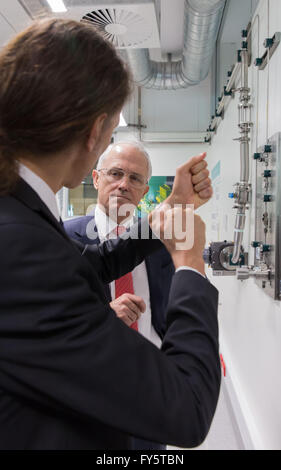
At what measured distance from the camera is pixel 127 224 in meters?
1.60

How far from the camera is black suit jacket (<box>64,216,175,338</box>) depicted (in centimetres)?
136

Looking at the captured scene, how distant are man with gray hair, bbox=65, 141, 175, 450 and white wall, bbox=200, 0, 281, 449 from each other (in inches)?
23.2

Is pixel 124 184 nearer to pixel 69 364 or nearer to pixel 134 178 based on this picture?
pixel 134 178

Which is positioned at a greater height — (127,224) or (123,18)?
(123,18)

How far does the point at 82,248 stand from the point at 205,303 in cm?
52

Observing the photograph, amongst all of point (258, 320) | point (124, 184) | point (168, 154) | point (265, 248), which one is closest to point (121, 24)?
point (124, 184)

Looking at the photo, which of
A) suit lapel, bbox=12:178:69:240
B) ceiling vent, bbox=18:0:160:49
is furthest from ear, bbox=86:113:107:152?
ceiling vent, bbox=18:0:160:49

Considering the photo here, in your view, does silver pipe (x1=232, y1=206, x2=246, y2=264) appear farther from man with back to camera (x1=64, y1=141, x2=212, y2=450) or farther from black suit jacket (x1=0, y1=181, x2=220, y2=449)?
black suit jacket (x1=0, y1=181, x2=220, y2=449)

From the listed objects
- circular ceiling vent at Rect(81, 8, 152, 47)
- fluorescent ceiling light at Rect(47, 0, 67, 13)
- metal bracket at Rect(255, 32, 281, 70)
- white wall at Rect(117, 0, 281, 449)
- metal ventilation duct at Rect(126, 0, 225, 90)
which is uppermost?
metal ventilation duct at Rect(126, 0, 225, 90)

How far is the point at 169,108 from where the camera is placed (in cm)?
502

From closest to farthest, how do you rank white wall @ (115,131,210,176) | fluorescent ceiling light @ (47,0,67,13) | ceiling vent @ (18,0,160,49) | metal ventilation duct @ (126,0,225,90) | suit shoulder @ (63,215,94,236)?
suit shoulder @ (63,215,94,236), fluorescent ceiling light @ (47,0,67,13), ceiling vent @ (18,0,160,49), metal ventilation duct @ (126,0,225,90), white wall @ (115,131,210,176)

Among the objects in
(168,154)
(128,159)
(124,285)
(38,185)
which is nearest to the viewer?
(38,185)

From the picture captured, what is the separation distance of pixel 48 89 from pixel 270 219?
137cm
